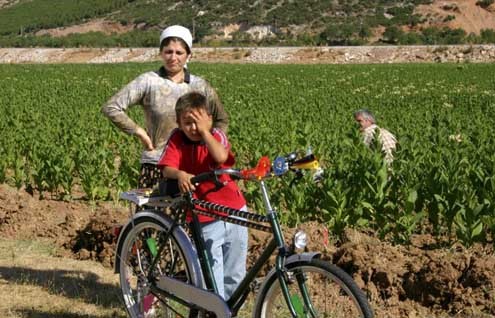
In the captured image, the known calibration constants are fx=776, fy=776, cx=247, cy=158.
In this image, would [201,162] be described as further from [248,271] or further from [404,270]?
[404,270]

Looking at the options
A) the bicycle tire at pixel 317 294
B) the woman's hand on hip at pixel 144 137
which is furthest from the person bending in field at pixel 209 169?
the woman's hand on hip at pixel 144 137

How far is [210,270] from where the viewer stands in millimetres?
4402

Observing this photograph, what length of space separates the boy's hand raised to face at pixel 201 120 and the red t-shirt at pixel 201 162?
142 mm

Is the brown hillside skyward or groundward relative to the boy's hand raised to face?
groundward

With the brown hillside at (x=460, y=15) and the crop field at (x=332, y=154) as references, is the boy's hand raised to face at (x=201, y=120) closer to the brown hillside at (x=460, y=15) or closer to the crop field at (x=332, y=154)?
the crop field at (x=332, y=154)

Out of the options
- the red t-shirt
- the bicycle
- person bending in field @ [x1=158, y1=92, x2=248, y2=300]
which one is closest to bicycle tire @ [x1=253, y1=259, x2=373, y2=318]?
the bicycle

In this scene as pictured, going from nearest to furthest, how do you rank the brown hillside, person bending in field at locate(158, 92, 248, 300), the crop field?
person bending in field at locate(158, 92, 248, 300) < the crop field < the brown hillside

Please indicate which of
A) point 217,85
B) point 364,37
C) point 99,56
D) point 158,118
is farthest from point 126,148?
point 364,37

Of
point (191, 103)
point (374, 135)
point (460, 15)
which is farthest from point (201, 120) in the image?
point (460, 15)

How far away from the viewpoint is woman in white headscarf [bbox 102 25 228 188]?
518cm

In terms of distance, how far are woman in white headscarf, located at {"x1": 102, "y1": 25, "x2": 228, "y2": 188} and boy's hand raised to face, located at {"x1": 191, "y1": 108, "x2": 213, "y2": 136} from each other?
0.63 m

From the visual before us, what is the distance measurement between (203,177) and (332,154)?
22.2ft

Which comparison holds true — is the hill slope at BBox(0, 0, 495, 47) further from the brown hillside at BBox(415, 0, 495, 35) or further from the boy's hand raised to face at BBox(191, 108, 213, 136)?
the boy's hand raised to face at BBox(191, 108, 213, 136)

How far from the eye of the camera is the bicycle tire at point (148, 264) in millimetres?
4655
